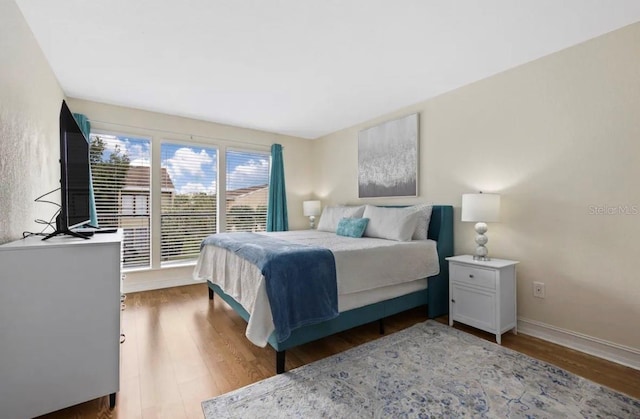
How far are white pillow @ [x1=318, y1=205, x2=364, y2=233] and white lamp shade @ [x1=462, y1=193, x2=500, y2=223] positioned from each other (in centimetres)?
148

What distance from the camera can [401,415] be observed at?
1.51 meters

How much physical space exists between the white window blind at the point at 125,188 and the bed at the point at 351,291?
1203 mm

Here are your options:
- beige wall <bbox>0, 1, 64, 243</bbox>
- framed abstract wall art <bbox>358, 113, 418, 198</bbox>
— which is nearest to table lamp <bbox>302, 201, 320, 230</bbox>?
framed abstract wall art <bbox>358, 113, 418, 198</bbox>

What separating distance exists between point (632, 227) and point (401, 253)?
63.0 inches

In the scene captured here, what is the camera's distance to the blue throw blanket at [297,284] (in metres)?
1.83

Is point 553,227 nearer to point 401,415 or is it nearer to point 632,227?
point 632,227

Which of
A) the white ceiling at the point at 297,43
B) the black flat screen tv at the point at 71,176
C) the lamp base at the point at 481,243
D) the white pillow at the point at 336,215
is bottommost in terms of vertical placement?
the lamp base at the point at 481,243

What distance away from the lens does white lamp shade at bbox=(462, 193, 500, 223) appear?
8.08 ft

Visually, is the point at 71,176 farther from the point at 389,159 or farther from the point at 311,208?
the point at 311,208

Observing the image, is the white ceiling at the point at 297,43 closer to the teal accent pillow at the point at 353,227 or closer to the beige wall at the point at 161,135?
the beige wall at the point at 161,135

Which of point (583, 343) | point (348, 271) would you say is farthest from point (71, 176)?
point (583, 343)

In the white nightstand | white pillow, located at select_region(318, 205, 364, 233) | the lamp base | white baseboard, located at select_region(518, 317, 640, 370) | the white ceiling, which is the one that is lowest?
white baseboard, located at select_region(518, 317, 640, 370)

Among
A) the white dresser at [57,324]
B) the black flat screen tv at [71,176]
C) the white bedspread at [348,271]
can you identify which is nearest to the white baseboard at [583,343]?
the white bedspread at [348,271]

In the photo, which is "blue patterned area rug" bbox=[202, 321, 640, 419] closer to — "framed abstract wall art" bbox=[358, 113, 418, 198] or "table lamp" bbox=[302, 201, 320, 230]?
"framed abstract wall art" bbox=[358, 113, 418, 198]
